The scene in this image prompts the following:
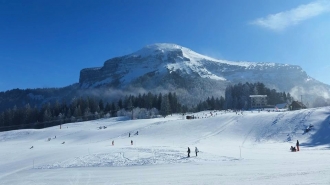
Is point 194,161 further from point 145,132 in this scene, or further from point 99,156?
point 145,132

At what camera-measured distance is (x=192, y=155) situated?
34.4 meters

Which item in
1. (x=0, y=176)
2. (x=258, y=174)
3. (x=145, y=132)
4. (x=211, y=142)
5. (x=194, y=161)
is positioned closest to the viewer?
(x=258, y=174)

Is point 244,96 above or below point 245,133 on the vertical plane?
above

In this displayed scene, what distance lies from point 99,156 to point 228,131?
99.4ft

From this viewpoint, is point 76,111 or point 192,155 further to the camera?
point 76,111

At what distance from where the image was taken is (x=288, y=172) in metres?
21.0

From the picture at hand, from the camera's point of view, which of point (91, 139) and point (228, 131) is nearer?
point (228, 131)

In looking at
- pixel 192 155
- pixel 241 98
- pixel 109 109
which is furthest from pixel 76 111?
pixel 192 155

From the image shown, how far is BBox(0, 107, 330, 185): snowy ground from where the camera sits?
21.8 metres

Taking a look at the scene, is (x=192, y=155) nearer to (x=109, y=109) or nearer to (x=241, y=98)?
(x=109, y=109)

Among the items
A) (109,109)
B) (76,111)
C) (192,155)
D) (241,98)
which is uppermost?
(241,98)

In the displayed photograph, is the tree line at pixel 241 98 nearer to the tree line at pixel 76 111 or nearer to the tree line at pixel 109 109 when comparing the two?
the tree line at pixel 109 109

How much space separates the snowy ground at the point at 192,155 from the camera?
71.7 ft

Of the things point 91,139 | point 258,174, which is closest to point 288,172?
point 258,174
